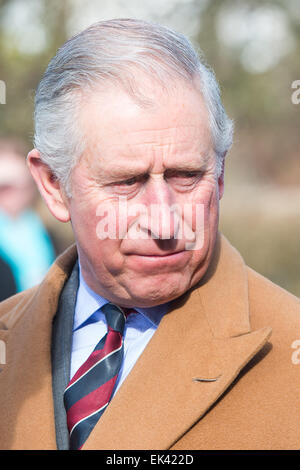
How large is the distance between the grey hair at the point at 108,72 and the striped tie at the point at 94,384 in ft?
1.90

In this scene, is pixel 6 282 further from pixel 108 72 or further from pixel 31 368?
pixel 108 72

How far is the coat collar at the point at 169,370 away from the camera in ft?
7.13

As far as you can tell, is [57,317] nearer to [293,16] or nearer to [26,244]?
[26,244]

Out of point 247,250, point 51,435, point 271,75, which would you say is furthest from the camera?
point 271,75

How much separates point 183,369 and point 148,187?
2.12 ft

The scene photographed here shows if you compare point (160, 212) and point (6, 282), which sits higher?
point (160, 212)

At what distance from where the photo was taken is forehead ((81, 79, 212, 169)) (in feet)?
7.20

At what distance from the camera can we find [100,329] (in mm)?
2561

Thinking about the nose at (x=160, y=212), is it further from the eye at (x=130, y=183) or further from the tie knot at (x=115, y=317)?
the tie knot at (x=115, y=317)

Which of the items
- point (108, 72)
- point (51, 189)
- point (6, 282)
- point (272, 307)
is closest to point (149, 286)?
point (272, 307)

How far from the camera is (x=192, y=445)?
2.15 m

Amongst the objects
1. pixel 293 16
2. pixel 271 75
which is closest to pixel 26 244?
pixel 271 75
